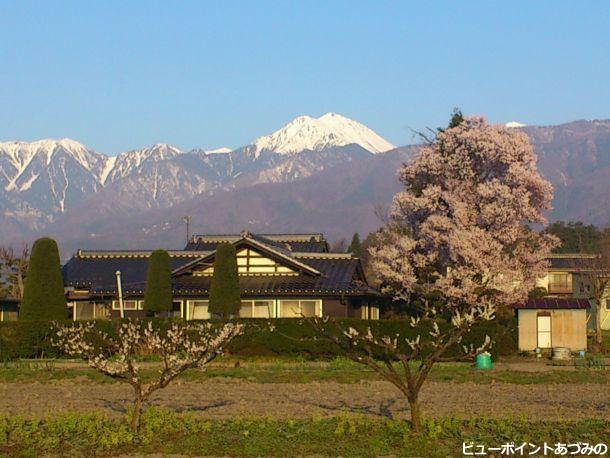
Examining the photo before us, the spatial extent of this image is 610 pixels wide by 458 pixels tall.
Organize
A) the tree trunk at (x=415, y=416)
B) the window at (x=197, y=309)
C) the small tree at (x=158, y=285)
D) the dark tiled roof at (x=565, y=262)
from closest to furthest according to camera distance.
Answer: the tree trunk at (x=415, y=416), the small tree at (x=158, y=285), the window at (x=197, y=309), the dark tiled roof at (x=565, y=262)

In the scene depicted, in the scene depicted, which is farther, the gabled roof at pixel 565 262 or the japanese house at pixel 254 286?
the gabled roof at pixel 565 262

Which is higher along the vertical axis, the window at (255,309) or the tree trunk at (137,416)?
the window at (255,309)

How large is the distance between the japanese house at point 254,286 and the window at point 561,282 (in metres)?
33.0

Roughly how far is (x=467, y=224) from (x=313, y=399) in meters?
25.8

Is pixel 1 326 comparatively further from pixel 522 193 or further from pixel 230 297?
pixel 522 193

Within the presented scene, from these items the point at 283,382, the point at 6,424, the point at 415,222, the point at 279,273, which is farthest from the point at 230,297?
the point at 6,424

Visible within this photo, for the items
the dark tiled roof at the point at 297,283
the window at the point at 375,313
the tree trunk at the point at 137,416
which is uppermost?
the dark tiled roof at the point at 297,283

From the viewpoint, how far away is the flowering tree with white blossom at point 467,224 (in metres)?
48.2

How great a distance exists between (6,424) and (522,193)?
33719 millimetres

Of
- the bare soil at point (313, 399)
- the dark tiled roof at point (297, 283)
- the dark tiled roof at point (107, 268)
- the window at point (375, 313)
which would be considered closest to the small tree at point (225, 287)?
the dark tiled roof at point (297, 283)

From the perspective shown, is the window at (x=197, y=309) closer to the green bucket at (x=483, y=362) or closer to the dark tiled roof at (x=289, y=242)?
the dark tiled roof at (x=289, y=242)

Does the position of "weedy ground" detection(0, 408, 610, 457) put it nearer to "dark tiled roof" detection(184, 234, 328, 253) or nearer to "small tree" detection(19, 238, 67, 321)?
"small tree" detection(19, 238, 67, 321)

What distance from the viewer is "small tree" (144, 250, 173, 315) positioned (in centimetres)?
4569

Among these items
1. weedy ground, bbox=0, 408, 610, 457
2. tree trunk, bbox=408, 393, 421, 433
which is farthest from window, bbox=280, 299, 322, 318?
tree trunk, bbox=408, 393, 421, 433
